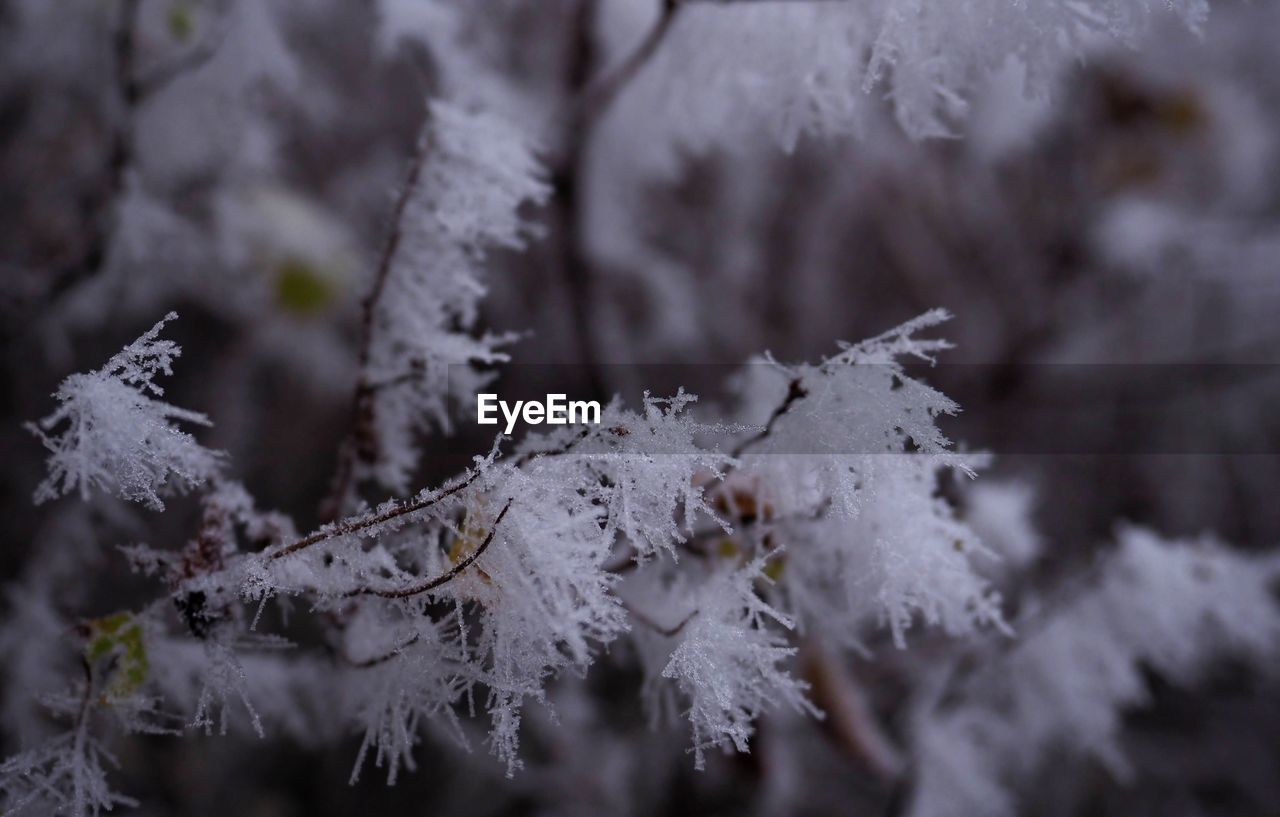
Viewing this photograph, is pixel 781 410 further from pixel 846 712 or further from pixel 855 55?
pixel 846 712

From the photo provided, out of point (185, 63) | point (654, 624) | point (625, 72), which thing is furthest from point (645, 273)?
point (654, 624)

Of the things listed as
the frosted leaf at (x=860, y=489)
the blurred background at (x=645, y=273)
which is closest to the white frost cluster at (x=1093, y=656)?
the blurred background at (x=645, y=273)

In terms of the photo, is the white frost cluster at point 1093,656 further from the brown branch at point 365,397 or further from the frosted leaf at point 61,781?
the frosted leaf at point 61,781

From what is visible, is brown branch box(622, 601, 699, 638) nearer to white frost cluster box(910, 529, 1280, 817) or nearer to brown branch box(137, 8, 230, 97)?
white frost cluster box(910, 529, 1280, 817)

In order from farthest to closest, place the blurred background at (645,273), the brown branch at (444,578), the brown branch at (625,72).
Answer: the blurred background at (645,273)
the brown branch at (625,72)
the brown branch at (444,578)

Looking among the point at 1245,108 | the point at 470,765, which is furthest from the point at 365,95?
the point at 1245,108

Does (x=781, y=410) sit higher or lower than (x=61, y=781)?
higher
